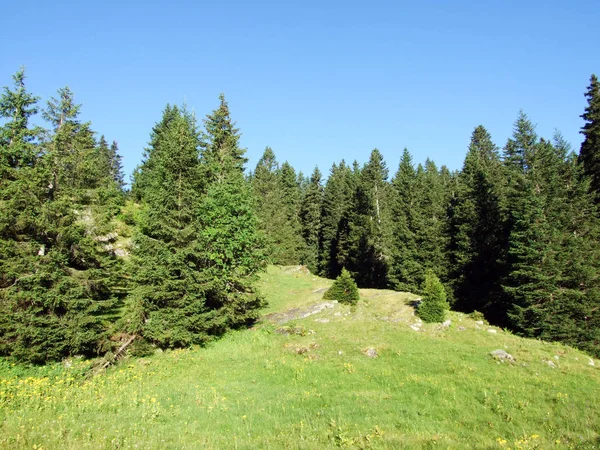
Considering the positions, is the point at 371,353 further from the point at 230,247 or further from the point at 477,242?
the point at 477,242

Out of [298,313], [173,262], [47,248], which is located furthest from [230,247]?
[47,248]

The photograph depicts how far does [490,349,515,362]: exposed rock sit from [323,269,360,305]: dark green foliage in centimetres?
1095

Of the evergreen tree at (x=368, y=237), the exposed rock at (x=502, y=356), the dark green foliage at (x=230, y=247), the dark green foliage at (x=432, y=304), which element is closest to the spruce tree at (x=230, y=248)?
the dark green foliage at (x=230, y=247)

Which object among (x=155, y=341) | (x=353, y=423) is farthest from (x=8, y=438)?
(x=155, y=341)

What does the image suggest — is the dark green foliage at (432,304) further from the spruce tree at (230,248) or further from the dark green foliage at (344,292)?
the spruce tree at (230,248)

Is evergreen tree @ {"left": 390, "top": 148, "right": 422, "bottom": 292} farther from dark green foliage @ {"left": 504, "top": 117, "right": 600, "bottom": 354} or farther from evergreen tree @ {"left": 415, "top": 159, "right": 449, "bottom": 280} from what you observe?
dark green foliage @ {"left": 504, "top": 117, "right": 600, "bottom": 354}

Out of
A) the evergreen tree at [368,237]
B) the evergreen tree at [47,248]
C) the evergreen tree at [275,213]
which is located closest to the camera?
the evergreen tree at [47,248]

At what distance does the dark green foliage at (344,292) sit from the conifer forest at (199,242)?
1.11m

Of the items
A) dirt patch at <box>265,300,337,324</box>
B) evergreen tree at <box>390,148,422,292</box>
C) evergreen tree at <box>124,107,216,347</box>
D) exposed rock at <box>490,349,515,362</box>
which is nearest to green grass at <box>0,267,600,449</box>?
exposed rock at <box>490,349,515,362</box>

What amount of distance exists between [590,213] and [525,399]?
85.3 feet

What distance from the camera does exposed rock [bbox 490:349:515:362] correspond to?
16.5m

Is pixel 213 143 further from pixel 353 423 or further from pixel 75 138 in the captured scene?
pixel 353 423

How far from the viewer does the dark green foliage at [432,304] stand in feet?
74.6

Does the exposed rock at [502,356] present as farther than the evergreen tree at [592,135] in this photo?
No
